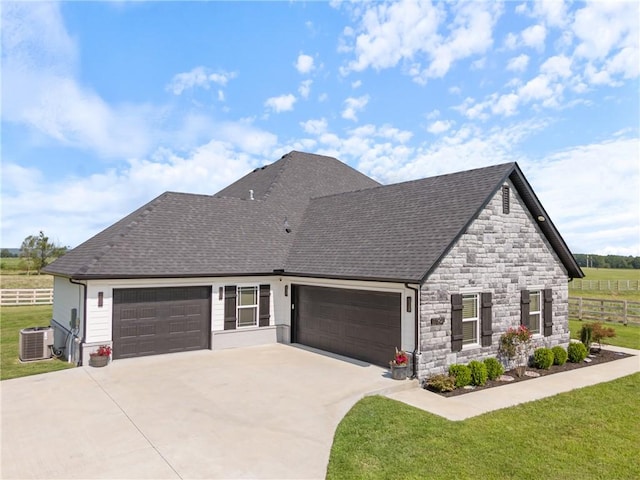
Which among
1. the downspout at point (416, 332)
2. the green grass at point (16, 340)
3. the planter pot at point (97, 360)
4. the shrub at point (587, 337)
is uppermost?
the downspout at point (416, 332)

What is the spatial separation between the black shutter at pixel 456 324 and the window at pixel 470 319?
0.40m

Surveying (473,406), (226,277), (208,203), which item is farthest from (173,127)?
(473,406)

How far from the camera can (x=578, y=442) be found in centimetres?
758

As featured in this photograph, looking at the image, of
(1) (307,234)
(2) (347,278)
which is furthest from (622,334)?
(1) (307,234)

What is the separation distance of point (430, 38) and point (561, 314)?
10.8 m

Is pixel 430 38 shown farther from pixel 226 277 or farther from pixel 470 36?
pixel 226 277

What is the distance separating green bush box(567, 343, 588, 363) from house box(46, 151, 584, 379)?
0.52 meters

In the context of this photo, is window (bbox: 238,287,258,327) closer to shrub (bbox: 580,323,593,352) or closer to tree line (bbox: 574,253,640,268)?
shrub (bbox: 580,323,593,352)

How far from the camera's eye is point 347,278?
13.2 meters

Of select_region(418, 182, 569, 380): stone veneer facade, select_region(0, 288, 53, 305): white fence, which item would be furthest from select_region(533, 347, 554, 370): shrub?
select_region(0, 288, 53, 305): white fence

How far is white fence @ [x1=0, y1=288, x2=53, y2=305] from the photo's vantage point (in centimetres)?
3090

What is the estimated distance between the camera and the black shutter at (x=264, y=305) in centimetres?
1627

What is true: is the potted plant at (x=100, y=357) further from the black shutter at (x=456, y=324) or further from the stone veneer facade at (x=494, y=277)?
the black shutter at (x=456, y=324)

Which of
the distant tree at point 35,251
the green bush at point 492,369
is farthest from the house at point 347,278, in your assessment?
Result: the distant tree at point 35,251
